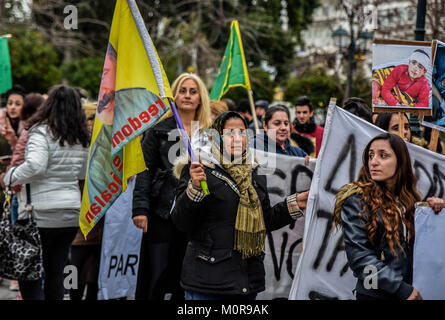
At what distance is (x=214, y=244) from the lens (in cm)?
365

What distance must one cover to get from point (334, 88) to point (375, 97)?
10381mm

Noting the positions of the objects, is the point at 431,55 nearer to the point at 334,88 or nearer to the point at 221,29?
the point at 334,88

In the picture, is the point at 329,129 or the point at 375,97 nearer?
the point at 329,129

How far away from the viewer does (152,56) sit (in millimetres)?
3793

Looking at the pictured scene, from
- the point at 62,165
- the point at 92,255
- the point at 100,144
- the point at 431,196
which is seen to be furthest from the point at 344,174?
the point at 92,255

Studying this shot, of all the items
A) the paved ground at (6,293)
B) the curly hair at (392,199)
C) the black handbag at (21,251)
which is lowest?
the paved ground at (6,293)

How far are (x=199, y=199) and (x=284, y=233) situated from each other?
1.64 meters

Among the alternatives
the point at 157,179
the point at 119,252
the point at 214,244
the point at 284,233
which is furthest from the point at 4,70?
the point at 214,244

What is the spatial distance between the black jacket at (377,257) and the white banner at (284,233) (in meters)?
1.78

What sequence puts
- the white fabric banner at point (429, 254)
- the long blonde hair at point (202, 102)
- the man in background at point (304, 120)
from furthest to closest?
the man in background at point (304, 120)
the long blonde hair at point (202, 102)
the white fabric banner at point (429, 254)

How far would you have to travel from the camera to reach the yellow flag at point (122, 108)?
3807mm

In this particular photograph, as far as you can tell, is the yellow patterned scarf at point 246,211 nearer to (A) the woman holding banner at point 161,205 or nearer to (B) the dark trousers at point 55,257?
(A) the woman holding banner at point 161,205

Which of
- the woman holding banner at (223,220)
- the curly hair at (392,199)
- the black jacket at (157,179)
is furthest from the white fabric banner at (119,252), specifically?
the curly hair at (392,199)

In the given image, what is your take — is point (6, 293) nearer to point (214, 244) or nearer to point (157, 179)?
point (157, 179)
